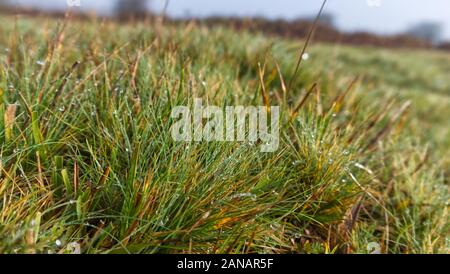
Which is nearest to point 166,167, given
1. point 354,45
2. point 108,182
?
point 108,182

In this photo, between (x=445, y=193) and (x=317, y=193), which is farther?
(x=445, y=193)

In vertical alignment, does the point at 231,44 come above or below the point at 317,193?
above

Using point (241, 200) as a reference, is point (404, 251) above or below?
below

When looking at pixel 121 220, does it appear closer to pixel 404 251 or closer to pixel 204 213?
pixel 204 213

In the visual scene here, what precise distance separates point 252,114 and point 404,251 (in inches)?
37.6

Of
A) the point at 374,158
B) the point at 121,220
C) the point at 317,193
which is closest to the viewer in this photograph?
the point at 121,220

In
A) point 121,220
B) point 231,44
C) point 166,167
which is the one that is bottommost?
point 121,220

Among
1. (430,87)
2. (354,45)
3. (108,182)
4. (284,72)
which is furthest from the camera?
(354,45)

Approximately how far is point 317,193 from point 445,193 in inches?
42.4

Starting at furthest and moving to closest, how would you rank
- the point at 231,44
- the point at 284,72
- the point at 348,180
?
the point at 231,44 < the point at 284,72 < the point at 348,180

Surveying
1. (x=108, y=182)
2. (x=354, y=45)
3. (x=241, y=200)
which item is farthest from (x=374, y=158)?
(x=354, y=45)

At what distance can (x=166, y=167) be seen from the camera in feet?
4.51

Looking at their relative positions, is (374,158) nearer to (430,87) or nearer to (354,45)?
(430,87)

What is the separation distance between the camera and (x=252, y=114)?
5.88 ft
